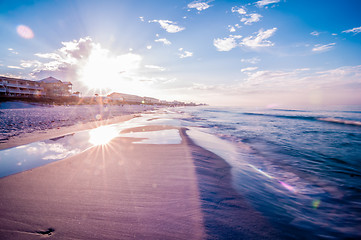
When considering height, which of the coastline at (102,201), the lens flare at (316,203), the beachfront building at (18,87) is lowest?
the lens flare at (316,203)

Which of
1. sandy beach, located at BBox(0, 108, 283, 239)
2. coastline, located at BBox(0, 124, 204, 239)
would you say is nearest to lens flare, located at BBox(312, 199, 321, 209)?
sandy beach, located at BBox(0, 108, 283, 239)

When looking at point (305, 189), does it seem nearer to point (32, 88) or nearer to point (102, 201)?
point (102, 201)

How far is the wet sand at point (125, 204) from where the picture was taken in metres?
1.91

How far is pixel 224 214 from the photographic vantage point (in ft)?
7.54

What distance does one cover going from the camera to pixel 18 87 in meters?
54.1

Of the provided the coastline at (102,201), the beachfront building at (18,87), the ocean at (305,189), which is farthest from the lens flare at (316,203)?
the beachfront building at (18,87)

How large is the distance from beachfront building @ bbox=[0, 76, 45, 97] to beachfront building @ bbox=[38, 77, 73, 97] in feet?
7.54

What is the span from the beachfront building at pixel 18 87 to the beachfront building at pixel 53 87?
230cm

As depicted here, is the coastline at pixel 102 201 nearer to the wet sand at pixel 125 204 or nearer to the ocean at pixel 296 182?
the wet sand at pixel 125 204

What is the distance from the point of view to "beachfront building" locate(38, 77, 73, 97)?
64562 mm

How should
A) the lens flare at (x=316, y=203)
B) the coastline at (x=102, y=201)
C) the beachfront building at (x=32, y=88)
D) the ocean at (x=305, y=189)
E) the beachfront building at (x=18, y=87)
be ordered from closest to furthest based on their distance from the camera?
the coastline at (x=102, y=201), the ocean at (x=305, y=189), the lens flare at (x=316, y=203), the beachfront building at (x=18, y=87), the beachfront building at (x=32, y=88)

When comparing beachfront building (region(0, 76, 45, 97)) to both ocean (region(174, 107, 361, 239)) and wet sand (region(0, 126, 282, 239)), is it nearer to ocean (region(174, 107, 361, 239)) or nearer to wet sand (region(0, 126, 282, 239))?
wet sand (region(0, 126, 282, 239))

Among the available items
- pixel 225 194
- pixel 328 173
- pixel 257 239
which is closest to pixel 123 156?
pixel 225 194

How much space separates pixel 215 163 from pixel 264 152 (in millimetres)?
3498
